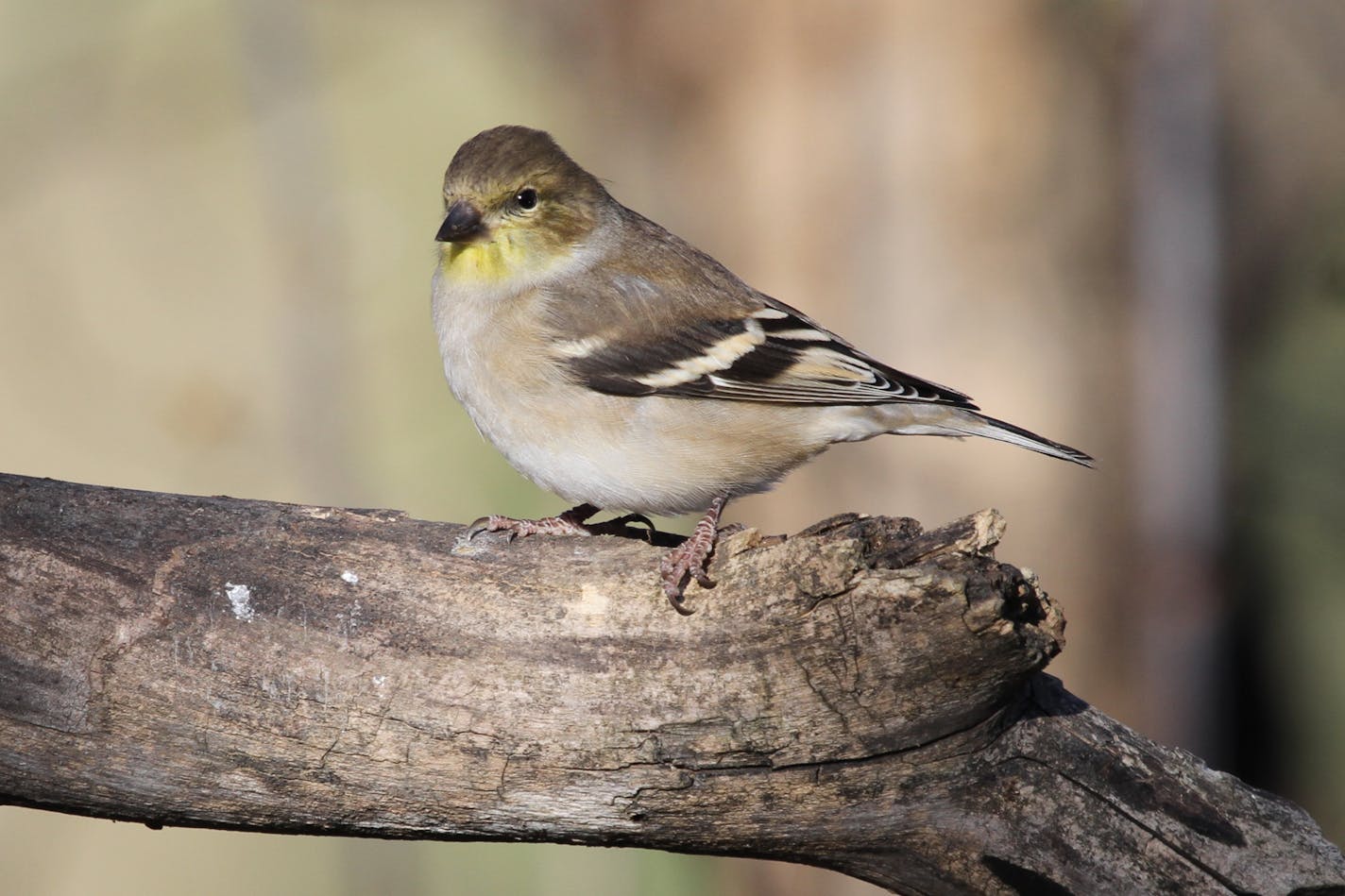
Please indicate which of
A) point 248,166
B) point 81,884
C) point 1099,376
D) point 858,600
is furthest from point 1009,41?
point 81,884

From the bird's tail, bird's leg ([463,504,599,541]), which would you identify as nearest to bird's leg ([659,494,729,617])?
bird's leg ([463,504,599,541])

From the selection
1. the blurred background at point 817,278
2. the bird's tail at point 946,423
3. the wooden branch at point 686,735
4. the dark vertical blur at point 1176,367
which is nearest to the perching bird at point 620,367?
the bird's tail at point 946,423

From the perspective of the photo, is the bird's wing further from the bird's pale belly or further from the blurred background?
the blurred background

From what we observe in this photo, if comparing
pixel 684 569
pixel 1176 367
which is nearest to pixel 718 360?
pixel 684 569

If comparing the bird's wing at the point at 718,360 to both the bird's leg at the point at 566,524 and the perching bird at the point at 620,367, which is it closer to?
the perching bird at the point at 620,367

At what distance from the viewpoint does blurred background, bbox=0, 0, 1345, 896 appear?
631 cm

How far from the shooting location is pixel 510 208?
5016 mm

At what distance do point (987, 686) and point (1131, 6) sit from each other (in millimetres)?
4219

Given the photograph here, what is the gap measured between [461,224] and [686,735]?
2.39 metres

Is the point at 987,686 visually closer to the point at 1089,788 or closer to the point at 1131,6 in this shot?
the point at 1089,788

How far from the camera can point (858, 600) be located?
3426 mm

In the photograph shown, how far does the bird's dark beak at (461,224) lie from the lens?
4.78 m

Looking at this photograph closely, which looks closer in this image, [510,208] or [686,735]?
[686,735]

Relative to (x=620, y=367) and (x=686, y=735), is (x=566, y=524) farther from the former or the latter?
(x=686, y=735)
